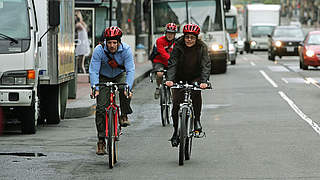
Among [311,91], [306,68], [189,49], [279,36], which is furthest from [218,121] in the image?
[279,36]

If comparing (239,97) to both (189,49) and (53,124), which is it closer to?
(53,124)

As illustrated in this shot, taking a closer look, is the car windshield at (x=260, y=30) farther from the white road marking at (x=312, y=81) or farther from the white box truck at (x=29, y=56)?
the white box truck at (x=29, y=56)

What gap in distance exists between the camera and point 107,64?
36.4 feet

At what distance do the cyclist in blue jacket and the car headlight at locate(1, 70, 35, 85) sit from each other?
2.28 meters

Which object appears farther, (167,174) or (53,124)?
(53,124)

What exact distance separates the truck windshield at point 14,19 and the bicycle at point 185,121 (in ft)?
12.3

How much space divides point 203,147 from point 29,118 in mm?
3020

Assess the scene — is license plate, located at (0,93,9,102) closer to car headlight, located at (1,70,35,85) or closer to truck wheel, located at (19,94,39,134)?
car headlight, located at (1,70,35,85)

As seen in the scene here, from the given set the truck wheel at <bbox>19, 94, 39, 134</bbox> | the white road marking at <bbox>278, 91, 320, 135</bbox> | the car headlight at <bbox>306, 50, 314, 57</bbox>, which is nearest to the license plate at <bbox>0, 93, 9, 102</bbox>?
the truck wheel at <bbox>19, 94, 39, 134</bbox>

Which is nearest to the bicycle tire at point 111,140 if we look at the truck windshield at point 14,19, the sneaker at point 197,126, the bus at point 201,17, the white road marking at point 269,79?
the sneaker at point 197,126

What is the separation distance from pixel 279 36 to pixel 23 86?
3320 centimetres

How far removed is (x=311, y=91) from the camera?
22984 mm

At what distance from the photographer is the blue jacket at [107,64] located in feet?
35.2

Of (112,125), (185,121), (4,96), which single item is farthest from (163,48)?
(112,125)
